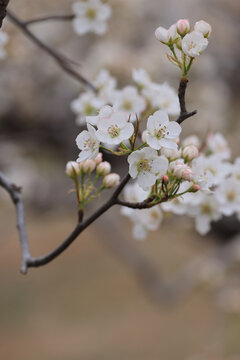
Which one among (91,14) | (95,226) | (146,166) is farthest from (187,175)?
(95,226)

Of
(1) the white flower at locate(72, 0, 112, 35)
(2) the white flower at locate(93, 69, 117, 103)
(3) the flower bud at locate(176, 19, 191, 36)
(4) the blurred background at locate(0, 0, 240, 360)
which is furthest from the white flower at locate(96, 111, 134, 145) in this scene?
(4) the blurred background at locate(0, 0, 240, 360)

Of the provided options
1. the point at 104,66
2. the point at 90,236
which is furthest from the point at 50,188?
the point at 90,236

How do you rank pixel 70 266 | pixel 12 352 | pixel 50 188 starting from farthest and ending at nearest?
pixel 70 266 → pixel 12 352 → pixel 50 188

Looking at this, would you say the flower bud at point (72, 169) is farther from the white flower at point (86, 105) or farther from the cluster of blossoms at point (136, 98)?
the white flower at point (86, 105)

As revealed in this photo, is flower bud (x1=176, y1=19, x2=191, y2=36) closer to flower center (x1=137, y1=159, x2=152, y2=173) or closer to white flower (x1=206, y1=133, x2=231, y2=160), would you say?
flower center (x1=137, y1=159, x2=152, y2=173)

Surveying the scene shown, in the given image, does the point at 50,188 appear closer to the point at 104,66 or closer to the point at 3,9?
the point at 104,66

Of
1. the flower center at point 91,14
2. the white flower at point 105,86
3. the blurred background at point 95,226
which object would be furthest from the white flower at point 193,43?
the blurred background at point 95,226
